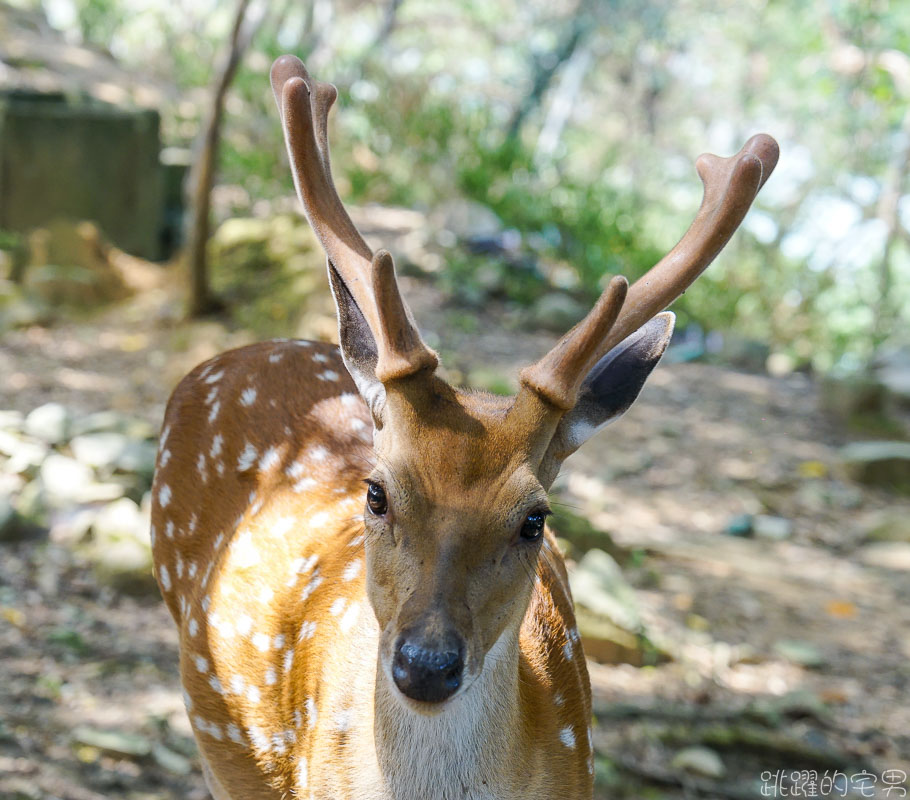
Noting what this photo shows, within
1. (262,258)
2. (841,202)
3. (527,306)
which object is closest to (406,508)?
(262,258)

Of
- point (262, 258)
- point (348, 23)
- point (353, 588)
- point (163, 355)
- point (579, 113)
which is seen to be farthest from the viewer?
point (579, 113)

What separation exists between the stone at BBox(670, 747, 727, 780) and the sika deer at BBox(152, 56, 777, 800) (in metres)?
1.35

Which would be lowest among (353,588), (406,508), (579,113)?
(579,113)

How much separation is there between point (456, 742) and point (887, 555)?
16.0 feet

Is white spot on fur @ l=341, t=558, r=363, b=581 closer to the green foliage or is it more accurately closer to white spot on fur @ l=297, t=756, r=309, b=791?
white spot on fur @ l=297, t=756, r=309, b=791

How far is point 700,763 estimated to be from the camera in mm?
3895

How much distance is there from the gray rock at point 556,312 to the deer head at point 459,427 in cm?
683

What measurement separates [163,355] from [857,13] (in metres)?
8.37

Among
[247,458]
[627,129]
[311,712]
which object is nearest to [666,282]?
[311,712]

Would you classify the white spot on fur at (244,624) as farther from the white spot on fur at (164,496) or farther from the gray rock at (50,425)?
the gray rock at (50,425)

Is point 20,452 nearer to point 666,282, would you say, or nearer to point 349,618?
point 349,618

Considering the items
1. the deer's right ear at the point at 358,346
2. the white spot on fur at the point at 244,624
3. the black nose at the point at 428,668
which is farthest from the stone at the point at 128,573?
the black nose at the point at 428,668

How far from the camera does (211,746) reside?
284 centimetres

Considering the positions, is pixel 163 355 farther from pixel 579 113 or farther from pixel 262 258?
pixel 579 113
